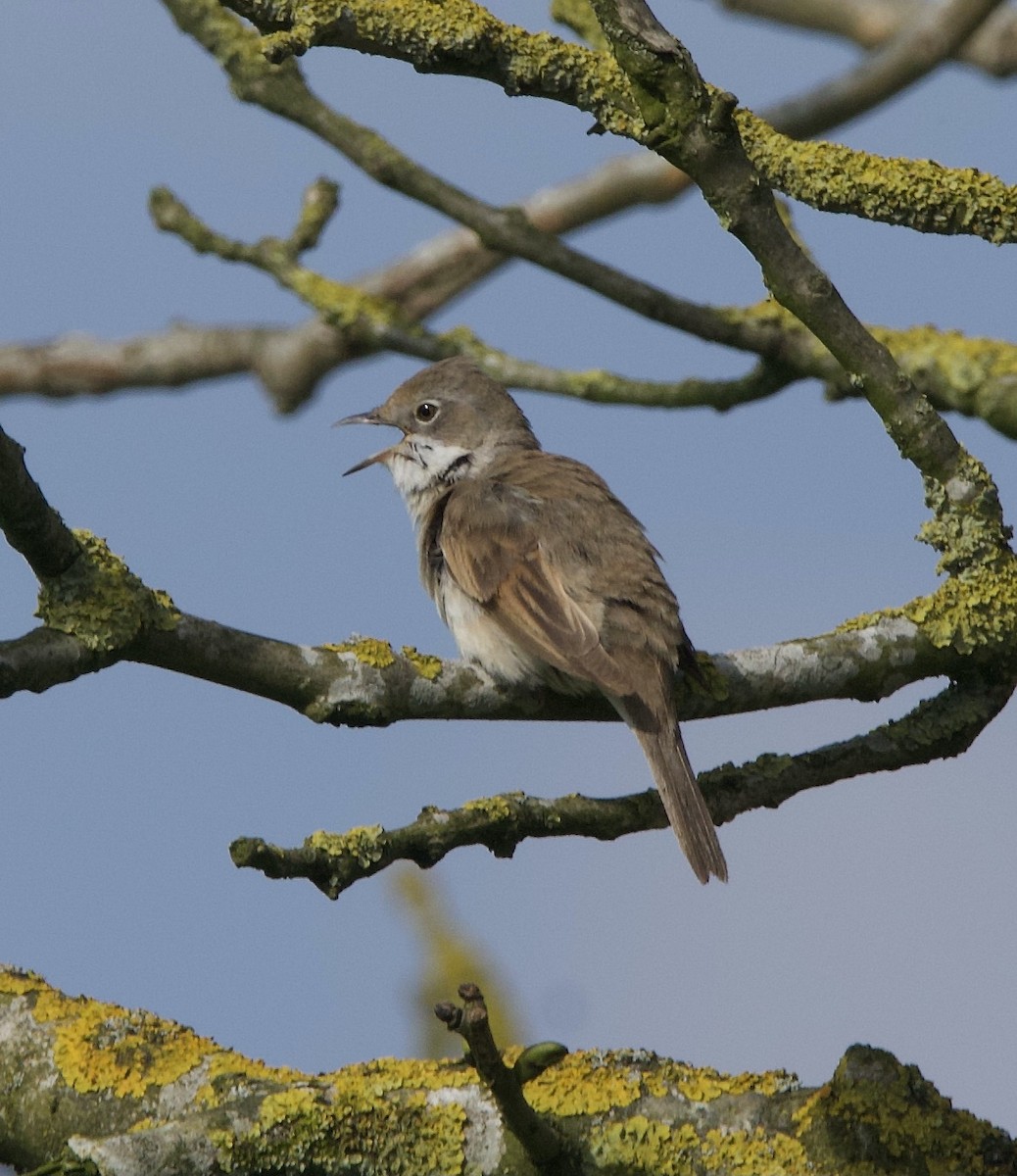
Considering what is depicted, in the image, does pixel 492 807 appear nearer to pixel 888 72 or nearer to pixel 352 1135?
pixel 352 1135

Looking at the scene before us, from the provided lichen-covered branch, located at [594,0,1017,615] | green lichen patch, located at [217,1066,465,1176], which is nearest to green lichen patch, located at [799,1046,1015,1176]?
green lichen patch, located at [217,1066,465,1176]

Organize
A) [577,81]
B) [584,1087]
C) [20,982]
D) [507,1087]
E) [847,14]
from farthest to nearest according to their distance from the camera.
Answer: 1. [847,14]
2. [577,81]
3. [20,982]
4. [584,1087]
5. [507,1087]

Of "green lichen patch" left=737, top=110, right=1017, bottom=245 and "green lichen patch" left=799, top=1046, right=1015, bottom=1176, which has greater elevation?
"green lichen patch" left=737, top=110, right=1017, bottom=245

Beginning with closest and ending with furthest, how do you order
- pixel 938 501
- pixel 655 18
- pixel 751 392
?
pixel 655 18 → pixel 938 501 → pixel 751 392

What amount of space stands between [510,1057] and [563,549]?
2.53 metres

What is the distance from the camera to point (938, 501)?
4965 millimetres

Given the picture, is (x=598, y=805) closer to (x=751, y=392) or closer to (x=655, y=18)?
(x=655, y=18)

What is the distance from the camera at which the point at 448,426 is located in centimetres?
773

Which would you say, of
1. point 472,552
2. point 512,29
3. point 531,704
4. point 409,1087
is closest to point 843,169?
point 512,29

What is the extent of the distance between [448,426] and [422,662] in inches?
123

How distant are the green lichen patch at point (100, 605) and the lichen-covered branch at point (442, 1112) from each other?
1.02 metres

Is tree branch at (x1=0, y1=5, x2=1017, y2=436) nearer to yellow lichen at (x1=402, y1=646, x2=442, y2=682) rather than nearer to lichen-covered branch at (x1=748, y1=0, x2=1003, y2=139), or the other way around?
lichen-covered branch at (x1=748, y1=0, x2=1003, y2=139)

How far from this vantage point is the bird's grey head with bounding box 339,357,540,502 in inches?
298

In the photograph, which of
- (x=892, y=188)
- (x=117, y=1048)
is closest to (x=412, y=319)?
(x=892, y=188)
